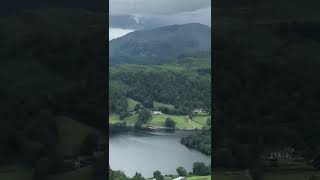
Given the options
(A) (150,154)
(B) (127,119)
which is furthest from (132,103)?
(A) (150,154)

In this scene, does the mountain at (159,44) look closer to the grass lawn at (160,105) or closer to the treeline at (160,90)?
the treeline at (160,90)

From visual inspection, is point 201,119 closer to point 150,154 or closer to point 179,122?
point 179,122
